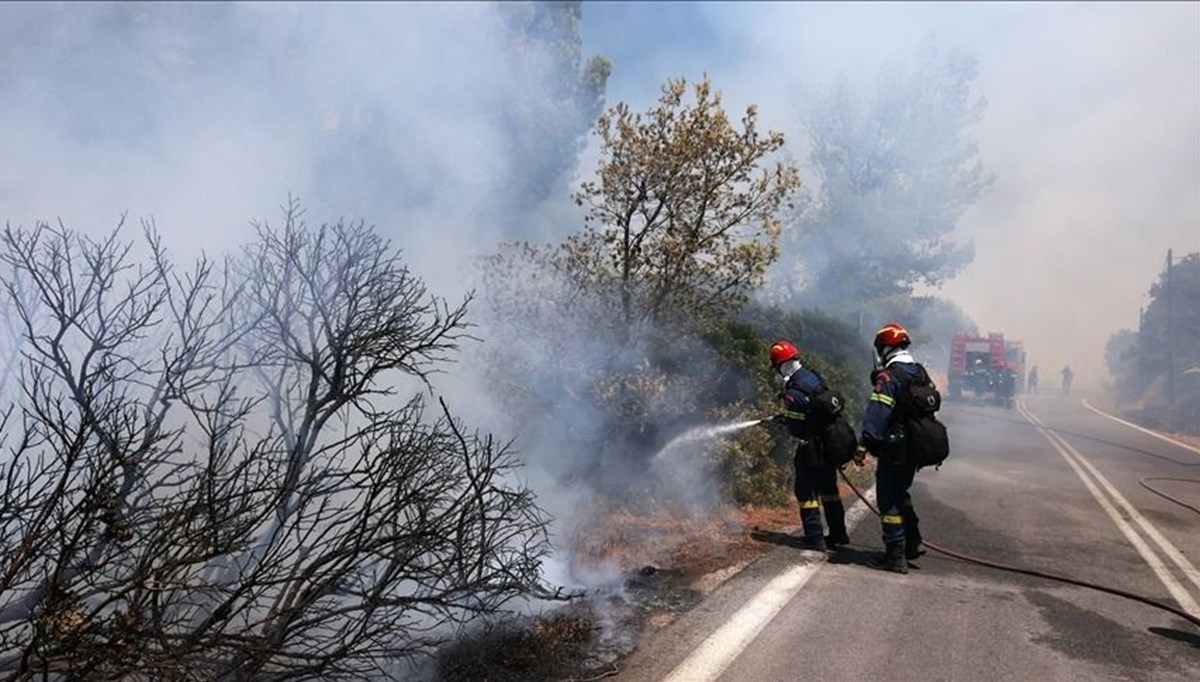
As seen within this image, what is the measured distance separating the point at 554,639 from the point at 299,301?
202cm

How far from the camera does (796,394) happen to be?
5.44 meters

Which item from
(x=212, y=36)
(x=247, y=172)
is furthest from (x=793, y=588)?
(x=212, y=36)

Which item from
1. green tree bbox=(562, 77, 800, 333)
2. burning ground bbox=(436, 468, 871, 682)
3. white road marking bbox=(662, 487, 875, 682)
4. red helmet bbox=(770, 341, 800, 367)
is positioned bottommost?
white road marking bbox=(662, 487, 875, 682)

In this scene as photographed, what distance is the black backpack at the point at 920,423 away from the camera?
509 centimetres

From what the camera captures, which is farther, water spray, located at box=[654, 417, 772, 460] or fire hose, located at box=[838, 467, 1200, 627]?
water spray, located at box=[654, 417, 772, 460]

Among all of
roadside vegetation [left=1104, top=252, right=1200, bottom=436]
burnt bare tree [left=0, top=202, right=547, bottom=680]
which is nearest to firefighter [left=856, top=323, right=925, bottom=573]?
burnt bare tree [left=0, top=202, right=547, bottom=680]

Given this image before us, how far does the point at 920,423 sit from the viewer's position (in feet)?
16.9

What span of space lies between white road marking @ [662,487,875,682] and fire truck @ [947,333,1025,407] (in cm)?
2223

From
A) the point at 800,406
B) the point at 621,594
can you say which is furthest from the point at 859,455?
the point at 621,594

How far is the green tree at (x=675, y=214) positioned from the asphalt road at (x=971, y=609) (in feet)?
7.24

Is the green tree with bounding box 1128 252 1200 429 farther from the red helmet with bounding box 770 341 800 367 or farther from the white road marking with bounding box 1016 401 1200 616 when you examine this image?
the red helmet with bounding box 770 341 800 367

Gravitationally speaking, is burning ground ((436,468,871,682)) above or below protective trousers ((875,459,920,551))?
below

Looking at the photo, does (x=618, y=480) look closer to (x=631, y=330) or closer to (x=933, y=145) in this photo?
(x=631, y=330)

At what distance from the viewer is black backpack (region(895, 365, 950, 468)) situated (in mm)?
5086
